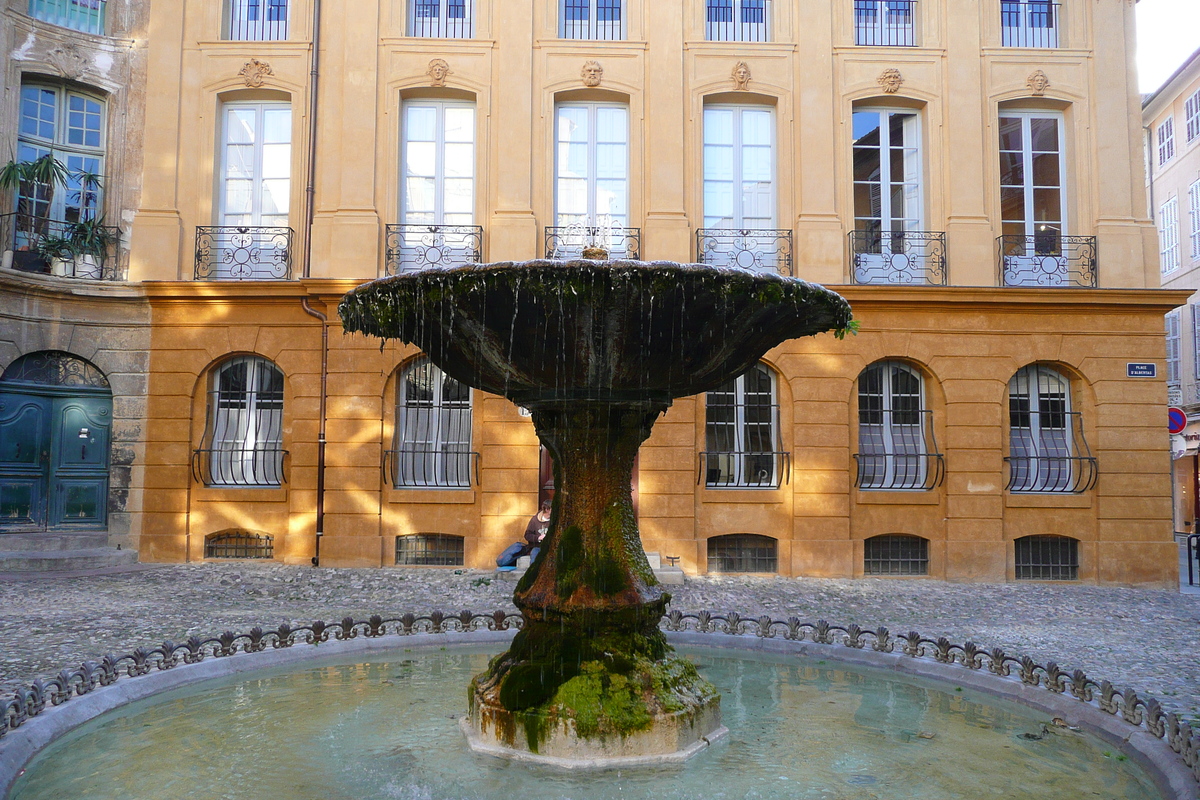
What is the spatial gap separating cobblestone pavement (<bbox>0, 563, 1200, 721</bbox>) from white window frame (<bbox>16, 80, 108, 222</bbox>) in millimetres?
6201

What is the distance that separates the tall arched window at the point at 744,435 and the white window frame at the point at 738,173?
247 cm

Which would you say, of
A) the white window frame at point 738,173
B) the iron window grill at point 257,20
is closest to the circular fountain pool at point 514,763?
the white window frame at point 738,173

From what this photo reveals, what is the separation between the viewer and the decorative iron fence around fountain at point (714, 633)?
4492 mm

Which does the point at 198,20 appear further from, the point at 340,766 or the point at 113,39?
the point at 340,766

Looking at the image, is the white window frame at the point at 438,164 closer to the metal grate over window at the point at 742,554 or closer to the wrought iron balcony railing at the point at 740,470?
the wrought iron balcony railing at the point at 740,470

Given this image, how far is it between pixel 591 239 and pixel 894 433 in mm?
5731

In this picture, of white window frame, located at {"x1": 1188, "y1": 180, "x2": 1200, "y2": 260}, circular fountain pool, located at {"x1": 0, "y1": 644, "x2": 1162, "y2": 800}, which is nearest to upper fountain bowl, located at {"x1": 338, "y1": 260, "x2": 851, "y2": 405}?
Result: circular fountain pool, located at {"x1": 0, "y1": 644, "x2": 1162, "y2": 800}

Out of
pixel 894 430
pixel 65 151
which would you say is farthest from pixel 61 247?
pixel 894 430

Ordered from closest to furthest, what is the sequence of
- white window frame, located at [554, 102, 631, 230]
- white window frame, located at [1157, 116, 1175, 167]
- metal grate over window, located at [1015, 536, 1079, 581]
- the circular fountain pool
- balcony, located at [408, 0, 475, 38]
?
the circular fountain pool
metal grate over window, located at [1015, 536, 1079, 581]
white window frame, located at [554, 102, 631, 230]
balcony, located at [408, 0, 475, 38]
white window frame, located at [1157, 116, 1175, 167]

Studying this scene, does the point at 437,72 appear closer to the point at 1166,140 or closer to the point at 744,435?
the point at 744,435

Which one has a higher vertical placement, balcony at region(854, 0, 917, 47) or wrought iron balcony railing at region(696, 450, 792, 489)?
balcony at region(854, 0, 917, 47)

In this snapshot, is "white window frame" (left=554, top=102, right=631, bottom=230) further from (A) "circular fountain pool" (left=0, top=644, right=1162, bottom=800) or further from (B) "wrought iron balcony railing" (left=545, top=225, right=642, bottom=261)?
(A) "circular fountain pool" (left=0, top=644, right=1162, bottom=800)

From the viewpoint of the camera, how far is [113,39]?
47.8ft

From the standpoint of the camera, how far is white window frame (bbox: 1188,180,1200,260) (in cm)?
2544
